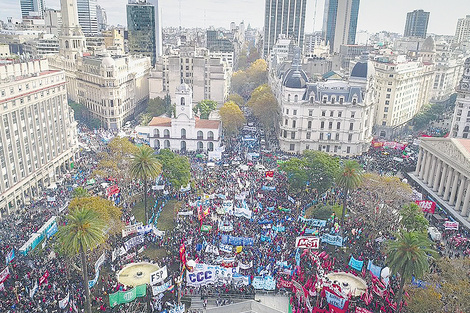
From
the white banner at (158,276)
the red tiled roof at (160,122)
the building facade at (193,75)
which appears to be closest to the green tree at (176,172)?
the white banner at (158,276)

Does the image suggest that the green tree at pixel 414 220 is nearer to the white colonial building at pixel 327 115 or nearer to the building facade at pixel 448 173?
the building facade at pixel 448 173

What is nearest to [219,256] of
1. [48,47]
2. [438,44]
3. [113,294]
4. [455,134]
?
[113,294]

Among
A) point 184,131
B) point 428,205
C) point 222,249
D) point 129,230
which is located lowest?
point 222,249

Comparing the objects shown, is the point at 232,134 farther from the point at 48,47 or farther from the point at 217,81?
the point at 48,47

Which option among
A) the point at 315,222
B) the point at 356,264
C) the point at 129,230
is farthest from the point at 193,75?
the point at 356,264

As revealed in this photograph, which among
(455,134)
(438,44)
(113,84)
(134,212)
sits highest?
(438,44)

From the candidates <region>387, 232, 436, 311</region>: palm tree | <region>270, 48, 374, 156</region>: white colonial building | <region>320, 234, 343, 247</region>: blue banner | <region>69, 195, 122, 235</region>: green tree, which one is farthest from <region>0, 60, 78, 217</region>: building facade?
<region>387, 232, 436, 311</region>: palm tree

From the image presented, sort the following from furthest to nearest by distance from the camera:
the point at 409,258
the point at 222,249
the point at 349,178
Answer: the point at 349,178
the point at 222,249
the point at 409,258

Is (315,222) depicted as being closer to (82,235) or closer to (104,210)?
(104,210)
